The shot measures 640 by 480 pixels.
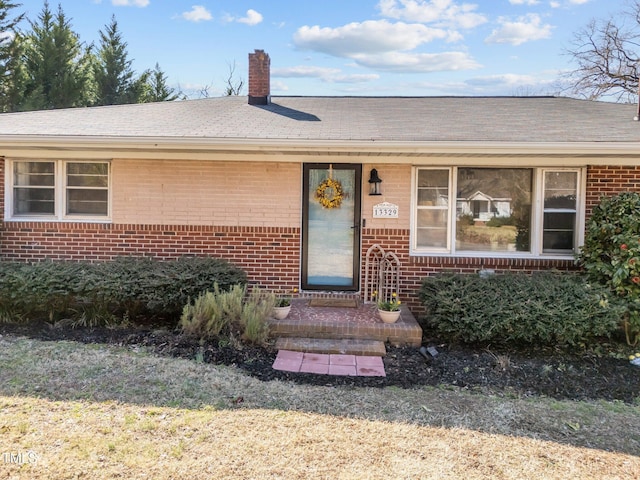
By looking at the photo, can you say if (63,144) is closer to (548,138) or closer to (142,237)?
(142,237)

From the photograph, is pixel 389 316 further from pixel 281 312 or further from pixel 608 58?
pixel 608 58

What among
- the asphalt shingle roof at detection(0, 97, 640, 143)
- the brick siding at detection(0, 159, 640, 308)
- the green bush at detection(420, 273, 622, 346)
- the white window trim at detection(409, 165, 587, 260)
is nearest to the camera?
the green bush at detection(420, 273, 622, 346)

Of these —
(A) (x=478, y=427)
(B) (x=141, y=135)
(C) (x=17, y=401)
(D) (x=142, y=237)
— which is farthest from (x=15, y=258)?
→ (A) (x=478, y=427)

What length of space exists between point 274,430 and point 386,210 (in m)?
4.10

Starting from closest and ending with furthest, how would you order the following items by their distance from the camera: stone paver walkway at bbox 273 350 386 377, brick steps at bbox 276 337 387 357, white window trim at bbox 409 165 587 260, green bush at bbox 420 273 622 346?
stone paver walkway at bbox 273 350 386 377, green bush at bbox 420 273 622 346, brick steps at bbox 276 337 387 357, white window trim at bbox 409 165 587 260

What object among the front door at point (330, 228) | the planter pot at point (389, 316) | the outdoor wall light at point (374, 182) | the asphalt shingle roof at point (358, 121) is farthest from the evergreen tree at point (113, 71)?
the planter pot at point (389, 316)

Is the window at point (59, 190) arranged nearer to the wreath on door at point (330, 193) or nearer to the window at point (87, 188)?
the window at point (87, 188)

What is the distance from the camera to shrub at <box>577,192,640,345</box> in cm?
529

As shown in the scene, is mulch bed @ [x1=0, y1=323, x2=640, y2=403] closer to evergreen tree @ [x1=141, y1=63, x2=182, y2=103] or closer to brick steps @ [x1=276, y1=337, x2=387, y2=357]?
brick steps @ [x1=276, y1=337, x2=387, y2=357]

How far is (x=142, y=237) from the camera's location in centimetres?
678

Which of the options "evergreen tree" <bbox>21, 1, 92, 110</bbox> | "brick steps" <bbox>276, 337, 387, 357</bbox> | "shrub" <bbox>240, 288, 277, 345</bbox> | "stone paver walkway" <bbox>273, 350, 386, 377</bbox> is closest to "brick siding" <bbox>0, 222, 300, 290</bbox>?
"shrub" <bbox>240, 288, 277, 345</bbox>

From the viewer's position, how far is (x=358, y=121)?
702 centimetres

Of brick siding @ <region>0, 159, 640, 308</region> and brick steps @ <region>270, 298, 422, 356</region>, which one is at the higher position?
brick siding @ <region>0, 159, 640, 308</region>

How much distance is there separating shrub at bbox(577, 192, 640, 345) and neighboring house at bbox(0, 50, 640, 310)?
0.67m
